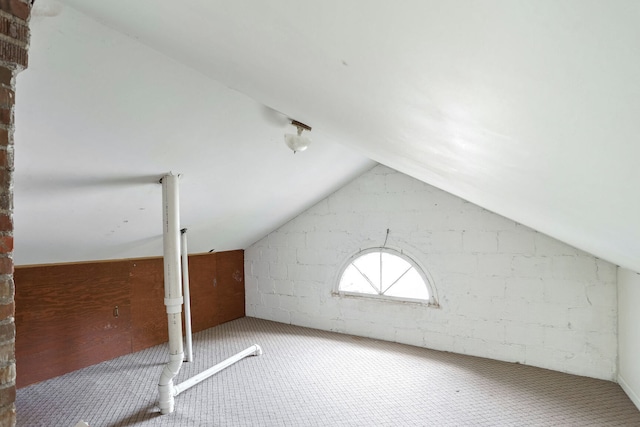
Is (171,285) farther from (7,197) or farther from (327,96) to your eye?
(327,96)

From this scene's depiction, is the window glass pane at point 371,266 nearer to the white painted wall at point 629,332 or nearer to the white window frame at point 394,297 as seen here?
the white window frame at point 394,297

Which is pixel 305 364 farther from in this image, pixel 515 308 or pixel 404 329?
pixel 515 308

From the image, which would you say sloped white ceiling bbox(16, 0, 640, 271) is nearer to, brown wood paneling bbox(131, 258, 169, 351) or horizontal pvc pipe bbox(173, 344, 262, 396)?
brown wood paneling bbox(131, 258, 169, 351)

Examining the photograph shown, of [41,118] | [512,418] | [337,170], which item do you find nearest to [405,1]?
[41,118]

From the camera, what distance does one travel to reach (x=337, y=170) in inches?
153

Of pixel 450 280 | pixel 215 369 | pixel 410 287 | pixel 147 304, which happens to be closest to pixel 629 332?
pixel 450 280

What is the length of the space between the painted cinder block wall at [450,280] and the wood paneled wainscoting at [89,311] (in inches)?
46.1

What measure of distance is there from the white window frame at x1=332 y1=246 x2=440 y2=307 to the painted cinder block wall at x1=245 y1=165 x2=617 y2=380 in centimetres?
5

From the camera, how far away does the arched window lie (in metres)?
4.10

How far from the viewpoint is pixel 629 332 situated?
9.28 ft

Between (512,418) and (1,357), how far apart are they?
279cm

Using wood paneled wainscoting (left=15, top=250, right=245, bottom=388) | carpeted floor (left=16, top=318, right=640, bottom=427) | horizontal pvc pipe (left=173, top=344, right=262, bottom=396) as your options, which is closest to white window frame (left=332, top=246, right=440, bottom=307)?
carpeted floor (left=16, top=318, right=640, bottom=427)

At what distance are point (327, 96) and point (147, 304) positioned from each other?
3.45m

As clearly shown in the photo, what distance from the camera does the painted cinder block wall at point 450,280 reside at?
10.6ft
